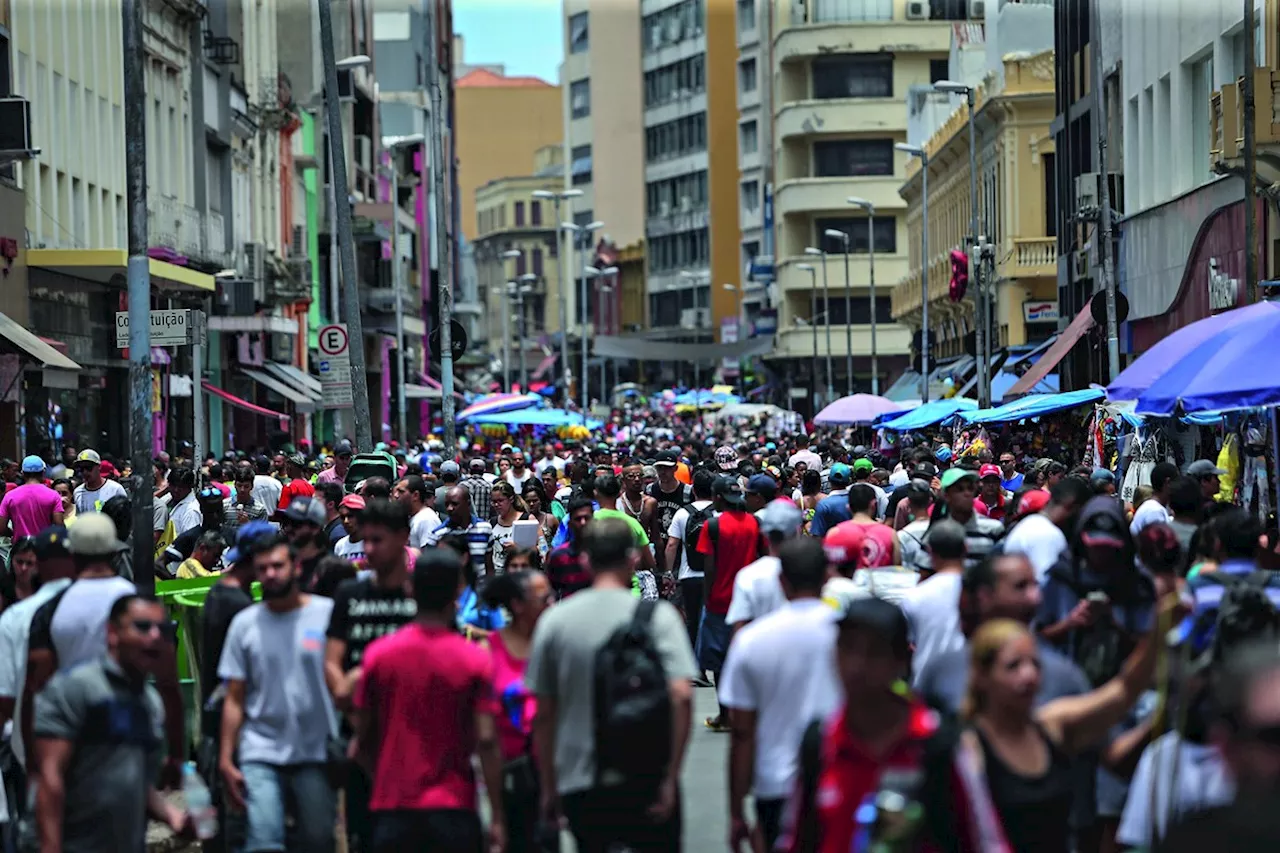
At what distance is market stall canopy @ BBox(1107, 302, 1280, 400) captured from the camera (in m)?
17.2

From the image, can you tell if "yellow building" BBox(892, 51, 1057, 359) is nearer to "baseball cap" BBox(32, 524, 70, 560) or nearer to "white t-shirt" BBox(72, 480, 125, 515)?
"white t-shirt" BBox(72, 480, 125, 515)

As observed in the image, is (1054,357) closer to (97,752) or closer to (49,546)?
(49,546)

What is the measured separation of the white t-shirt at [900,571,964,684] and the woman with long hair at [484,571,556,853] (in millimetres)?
1491

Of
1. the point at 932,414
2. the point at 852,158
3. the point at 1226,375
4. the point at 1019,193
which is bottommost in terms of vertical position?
the point at 932,414

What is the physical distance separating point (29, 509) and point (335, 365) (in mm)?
6732

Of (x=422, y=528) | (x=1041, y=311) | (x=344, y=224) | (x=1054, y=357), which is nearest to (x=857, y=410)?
(x=1054, y=357)

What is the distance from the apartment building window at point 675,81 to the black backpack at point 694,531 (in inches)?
4348

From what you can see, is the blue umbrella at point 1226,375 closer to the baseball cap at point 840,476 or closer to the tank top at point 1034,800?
the baseball cap at point 840,476

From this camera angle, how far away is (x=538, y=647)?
793 cm

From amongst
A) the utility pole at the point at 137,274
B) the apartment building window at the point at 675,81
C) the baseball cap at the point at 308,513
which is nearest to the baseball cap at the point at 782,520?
the baseball cap at the point at 308,513

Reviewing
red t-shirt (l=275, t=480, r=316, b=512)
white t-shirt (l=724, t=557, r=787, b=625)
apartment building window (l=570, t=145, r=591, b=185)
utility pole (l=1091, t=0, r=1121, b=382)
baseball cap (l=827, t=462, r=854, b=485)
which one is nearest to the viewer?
white t-shirt (l=724, t=557, r=787, b=625)

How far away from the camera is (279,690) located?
851cm

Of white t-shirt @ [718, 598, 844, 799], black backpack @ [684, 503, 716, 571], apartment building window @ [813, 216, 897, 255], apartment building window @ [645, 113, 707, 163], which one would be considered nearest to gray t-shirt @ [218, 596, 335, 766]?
white t-shirt @ [718, 598, 844, 799]

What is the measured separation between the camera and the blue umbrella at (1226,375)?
15.1 meters
